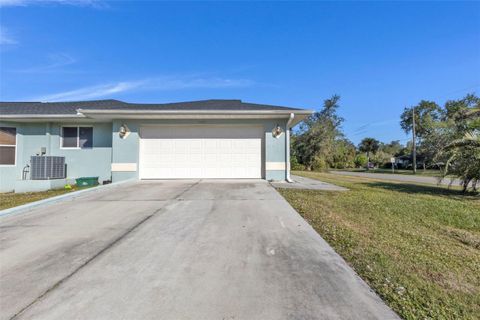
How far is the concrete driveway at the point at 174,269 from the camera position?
190cm

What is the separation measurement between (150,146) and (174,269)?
799 centimetres

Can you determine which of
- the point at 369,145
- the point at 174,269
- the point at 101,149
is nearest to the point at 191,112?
the point at 101,149

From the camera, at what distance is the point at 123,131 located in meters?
9.41

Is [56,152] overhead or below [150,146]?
below

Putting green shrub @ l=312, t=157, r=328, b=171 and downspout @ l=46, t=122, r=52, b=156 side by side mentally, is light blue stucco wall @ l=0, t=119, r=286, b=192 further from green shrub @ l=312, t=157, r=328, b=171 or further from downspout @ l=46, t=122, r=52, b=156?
green shrub @ l=312, t=157, r=328, b=171

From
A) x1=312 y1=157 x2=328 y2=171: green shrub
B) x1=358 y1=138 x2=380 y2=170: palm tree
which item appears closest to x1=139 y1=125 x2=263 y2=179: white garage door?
x1=312 y1=157 x2=328 y2=171: green shrub

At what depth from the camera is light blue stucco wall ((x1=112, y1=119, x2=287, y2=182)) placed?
371 inches

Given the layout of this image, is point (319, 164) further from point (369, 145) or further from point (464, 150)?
point (369, 145)

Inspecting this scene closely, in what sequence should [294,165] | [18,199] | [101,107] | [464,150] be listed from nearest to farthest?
[18,199], [464,150], [101,107], [294,165]

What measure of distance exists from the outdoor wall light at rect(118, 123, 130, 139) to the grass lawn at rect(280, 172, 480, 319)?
23.2 ft

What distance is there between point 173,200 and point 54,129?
7.75 meters

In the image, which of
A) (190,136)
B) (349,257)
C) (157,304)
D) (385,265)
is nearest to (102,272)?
(157,304)

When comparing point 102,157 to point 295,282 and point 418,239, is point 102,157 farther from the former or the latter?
point 418,239

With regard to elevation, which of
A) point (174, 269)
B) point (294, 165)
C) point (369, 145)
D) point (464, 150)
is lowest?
point (174, 269)
